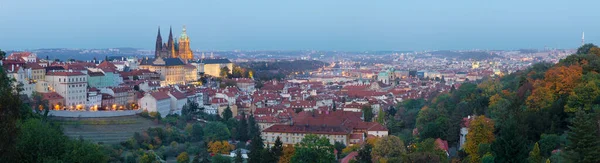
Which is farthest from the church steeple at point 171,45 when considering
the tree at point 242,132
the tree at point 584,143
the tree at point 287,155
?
the tree at point 584,143

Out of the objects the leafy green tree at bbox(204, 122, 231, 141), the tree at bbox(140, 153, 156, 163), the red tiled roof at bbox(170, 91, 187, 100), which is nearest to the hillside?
the leafy green tree at bbox(204, 122, 231, 141)

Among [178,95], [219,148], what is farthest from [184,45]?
[219,148]

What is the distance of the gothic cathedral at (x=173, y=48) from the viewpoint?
7312 centimetres

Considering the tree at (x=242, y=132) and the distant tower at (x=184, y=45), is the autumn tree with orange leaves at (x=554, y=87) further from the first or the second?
the distant tower at (x=184, y=45)

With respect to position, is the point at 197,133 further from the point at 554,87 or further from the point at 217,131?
the point at 554,87

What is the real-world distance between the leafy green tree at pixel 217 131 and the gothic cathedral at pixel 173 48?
37226 mm

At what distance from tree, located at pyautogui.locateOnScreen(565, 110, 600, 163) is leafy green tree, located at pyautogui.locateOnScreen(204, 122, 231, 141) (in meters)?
21.0

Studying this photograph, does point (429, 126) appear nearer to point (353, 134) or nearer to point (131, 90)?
point (353, 134)

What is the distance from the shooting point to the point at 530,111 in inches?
922

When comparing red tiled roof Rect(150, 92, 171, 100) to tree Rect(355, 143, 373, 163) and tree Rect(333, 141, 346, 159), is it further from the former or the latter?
tree Rect(355, 143, 373, 163)

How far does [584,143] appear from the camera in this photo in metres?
14.9

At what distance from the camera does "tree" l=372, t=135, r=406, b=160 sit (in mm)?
22047

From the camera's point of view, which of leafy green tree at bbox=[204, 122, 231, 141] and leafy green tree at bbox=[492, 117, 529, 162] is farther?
leafy green tree at bbox=[204, 122, 231, 141]

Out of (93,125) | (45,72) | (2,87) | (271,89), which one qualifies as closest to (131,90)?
(45,72)
